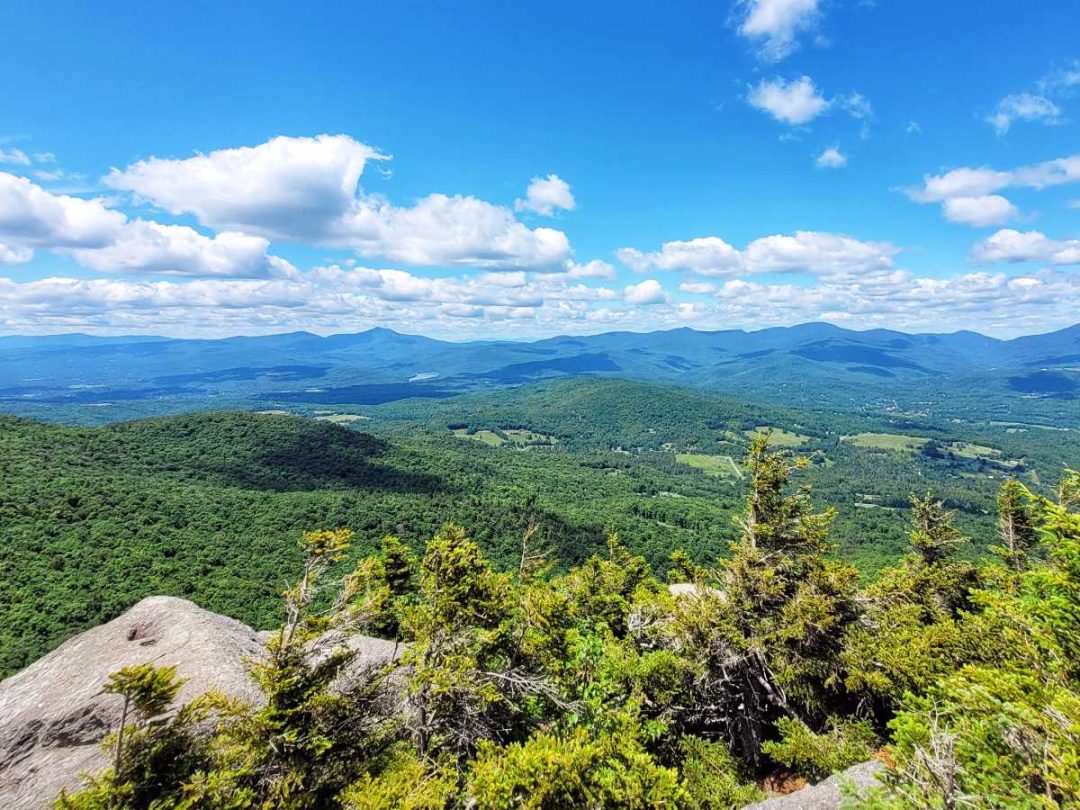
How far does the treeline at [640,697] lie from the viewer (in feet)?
36.3

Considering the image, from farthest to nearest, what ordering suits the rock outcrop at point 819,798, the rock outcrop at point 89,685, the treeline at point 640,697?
the rock outcrop at point 89,685 < the rock outcrop at point 819,798 < the treeline at point 640,697

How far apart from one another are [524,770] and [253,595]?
6504 centimetres

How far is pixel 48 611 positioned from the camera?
169 ft

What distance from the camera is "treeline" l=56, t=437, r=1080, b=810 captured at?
11062 mm

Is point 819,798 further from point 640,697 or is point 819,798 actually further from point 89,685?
point 89,685

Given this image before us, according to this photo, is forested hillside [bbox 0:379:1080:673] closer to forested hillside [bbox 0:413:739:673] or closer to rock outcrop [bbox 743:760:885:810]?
forested hillside [bbox 0:413:739:673]

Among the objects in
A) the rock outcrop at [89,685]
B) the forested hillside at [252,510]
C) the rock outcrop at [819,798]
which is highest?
the rock outcrop at [819,798]

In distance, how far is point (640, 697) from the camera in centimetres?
2133

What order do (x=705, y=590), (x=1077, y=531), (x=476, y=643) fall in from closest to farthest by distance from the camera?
(x=1077, y=531) < (x=476, y=643) < (x=705, y=590)

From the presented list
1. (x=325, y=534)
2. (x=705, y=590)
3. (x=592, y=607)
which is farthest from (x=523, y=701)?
(x=592, y=607)

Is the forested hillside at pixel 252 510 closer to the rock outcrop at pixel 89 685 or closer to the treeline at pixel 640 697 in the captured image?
the rock outcrop at pixel 89 685

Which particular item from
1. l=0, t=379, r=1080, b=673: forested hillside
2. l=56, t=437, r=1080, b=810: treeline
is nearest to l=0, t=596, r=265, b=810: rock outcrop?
l=56, t=437, r=1080, b=810: treeline

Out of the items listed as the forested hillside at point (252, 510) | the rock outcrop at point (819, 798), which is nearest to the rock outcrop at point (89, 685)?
the forested hillside at point (252, 510)

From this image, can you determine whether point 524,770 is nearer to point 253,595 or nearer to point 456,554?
point 456,554
